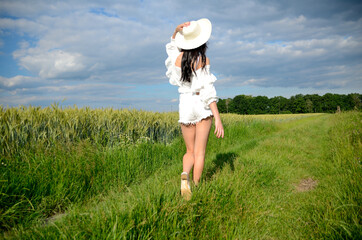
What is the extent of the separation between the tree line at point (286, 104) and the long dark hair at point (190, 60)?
7452cm

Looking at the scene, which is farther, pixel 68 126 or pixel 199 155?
pixel 68 126

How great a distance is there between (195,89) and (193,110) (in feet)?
0.98

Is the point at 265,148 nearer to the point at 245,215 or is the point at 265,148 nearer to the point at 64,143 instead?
the point at 245,215

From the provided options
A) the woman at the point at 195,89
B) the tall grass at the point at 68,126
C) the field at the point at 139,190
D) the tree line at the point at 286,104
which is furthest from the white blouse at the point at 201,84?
the tree line at the point at 286,104

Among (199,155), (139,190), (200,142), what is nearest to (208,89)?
(200,142)

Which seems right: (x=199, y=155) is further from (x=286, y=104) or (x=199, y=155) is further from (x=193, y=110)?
(x=286, y=104)

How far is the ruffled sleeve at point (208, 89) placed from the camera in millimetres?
2979

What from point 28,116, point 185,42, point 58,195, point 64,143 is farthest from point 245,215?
point 28,116

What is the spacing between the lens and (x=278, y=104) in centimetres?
9012

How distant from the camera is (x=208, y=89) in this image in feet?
9.81

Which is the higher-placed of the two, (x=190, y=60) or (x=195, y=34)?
(x=195, y=34)

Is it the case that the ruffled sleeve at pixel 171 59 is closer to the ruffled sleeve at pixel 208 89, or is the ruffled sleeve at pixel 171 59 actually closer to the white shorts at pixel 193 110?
the white shorts at pixel 193 110

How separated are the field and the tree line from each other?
72.7m

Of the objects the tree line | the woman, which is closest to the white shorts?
the woman
